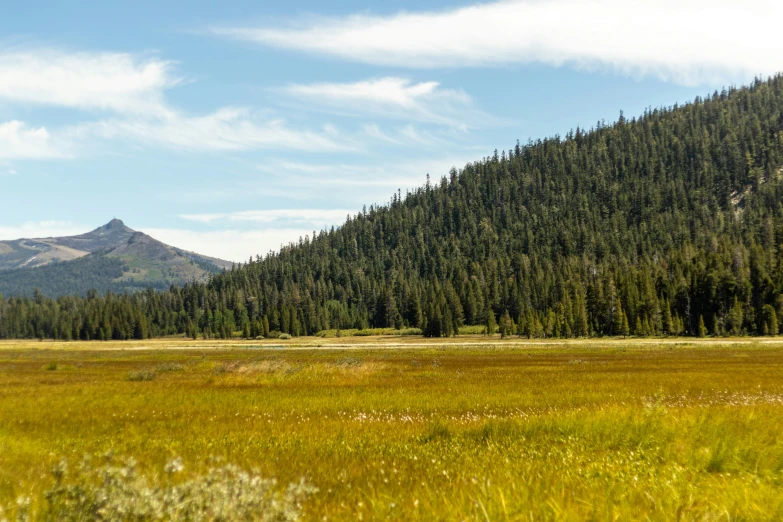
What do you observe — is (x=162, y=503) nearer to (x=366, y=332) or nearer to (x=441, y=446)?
(x=441, y=446)

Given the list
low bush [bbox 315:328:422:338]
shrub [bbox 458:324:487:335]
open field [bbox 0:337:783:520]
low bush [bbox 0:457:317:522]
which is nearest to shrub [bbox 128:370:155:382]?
open field [bbox 0:337:783:520]

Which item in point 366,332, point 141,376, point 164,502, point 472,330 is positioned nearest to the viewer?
point 164,502

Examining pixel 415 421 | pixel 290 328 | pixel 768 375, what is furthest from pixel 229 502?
pixel 290 328

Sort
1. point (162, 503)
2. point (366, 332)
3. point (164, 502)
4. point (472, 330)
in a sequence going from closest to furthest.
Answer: point (162, 503) → point (164, 502) → point (472, 330) → point (366, 332)

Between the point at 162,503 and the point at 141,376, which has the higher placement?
the point at 162,503

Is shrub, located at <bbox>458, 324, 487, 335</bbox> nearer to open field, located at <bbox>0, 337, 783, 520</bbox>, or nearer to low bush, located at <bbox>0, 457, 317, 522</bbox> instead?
open field, located at <bbox>0, 337, 783, 520</bbox>

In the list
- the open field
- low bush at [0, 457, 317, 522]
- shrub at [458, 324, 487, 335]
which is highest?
low bush at [0, 457, 317, 522]

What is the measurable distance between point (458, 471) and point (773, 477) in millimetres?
5189

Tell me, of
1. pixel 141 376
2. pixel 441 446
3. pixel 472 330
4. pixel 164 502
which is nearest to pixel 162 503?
pixel 164 502

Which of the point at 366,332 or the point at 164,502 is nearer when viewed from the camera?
the point at 164,502

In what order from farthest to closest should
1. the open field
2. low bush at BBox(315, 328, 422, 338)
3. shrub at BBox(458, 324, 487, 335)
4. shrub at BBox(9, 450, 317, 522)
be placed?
low bush at BBox(315, 328, 422, 338)
shrub at BBox(458, 324, 487, 335)
the open field
shrub at BBox(9, 450, 317, 522)

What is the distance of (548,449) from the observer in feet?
38.5

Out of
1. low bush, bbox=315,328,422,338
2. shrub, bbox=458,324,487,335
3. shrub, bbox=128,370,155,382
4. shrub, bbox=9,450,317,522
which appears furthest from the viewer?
low bush, bbox=315,328,422,338

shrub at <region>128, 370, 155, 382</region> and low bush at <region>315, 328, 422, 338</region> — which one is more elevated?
shrub at <region>128, 370, 155, 382</region>
